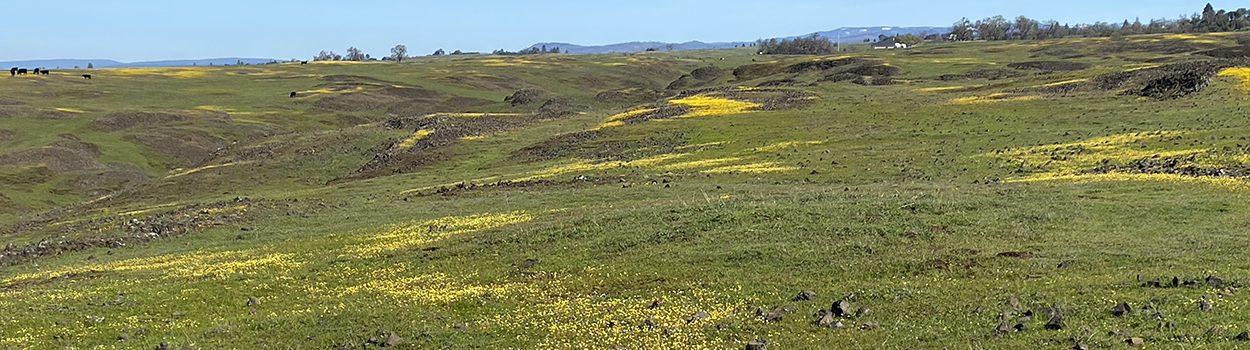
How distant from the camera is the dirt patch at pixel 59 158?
71750 millimetres

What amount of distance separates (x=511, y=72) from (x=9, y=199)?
4876 inches

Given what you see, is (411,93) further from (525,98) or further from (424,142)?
(424,142)

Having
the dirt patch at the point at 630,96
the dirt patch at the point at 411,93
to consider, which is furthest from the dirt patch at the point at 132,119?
the dirt patch at the point at 630,96

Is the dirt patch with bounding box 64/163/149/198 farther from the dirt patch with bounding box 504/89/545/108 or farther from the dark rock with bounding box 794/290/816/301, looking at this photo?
the dark rock with bounding box 794/290/816/301

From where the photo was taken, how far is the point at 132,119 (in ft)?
312

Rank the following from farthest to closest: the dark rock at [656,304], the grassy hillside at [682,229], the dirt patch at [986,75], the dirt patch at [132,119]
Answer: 1. the dirt patch at [986,75]
2. the dirt patch at [132,119]
3. the dark rock at [656,304]
4. the grassy hillside at [682,229]

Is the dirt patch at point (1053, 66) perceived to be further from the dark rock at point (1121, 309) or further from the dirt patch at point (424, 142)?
the dark rock at point (1121, 309)

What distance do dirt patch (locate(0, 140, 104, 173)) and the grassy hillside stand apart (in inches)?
16.0

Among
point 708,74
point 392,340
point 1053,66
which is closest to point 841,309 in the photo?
point 392,340

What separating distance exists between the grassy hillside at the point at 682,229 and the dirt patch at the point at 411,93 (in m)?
55.7

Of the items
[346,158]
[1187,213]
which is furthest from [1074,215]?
[346,158]

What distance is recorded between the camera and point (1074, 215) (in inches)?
1002

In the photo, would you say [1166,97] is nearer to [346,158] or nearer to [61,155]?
[346,158]

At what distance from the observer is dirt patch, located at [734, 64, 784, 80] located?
465 feet
